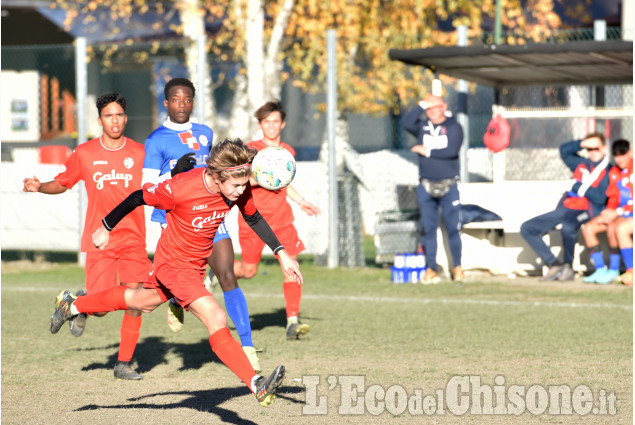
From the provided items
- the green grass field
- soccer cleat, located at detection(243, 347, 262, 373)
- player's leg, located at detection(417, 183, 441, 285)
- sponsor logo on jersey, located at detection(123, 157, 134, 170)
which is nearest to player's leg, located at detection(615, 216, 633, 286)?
the green grass field

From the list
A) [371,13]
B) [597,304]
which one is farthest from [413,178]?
[371,13]

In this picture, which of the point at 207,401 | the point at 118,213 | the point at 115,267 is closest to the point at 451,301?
the point at 115,267

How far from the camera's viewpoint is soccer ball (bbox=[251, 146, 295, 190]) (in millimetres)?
7027

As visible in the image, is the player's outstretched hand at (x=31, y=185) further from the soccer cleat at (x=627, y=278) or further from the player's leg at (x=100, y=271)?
the soccer cleat at (x=627, y=278)

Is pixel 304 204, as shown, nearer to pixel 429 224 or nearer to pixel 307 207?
pixel 307 207

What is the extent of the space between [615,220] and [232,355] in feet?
26.4

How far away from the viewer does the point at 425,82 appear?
19.4 metres

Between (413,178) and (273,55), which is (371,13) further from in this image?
(413,178)

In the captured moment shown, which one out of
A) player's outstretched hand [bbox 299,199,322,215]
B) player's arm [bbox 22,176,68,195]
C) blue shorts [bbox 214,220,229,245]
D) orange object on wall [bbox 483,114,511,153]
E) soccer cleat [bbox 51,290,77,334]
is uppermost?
orange object on wall [bbox 483,114,511,153]

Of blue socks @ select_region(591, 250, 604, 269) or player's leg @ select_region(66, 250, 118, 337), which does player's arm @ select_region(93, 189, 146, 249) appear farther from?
blue socks @ select_region(591, 250, 604, 269)

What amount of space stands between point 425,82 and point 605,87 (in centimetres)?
448

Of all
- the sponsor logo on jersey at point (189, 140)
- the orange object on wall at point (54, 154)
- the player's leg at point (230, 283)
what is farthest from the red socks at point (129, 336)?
the orange object on wall at point (54, 154)

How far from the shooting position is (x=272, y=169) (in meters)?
7.03

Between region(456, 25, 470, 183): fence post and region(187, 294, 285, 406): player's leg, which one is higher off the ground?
region(456, 25, 470, 183): fence post
